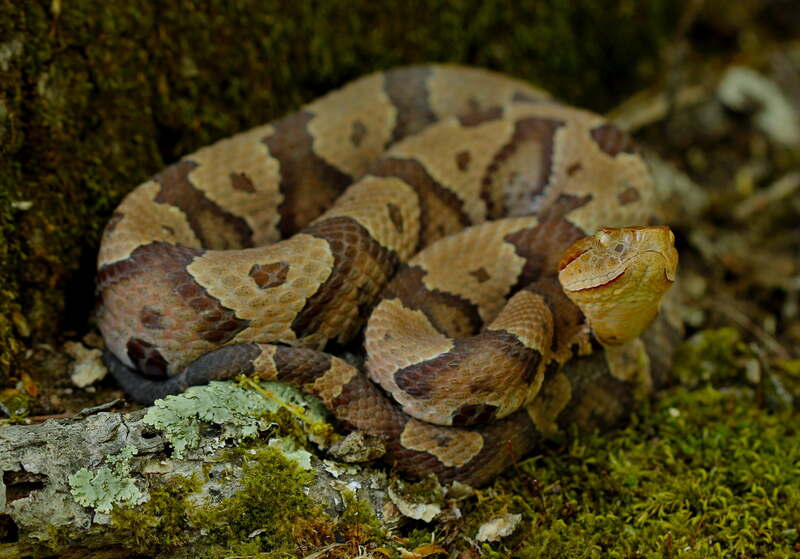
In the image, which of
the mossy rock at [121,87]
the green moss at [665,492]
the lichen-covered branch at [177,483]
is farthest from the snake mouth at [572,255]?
the mossy rock at [121,87]

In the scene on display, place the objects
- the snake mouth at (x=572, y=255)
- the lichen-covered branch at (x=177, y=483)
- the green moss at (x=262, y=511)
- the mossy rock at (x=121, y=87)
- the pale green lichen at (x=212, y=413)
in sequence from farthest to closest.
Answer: the mossy rock at (x=121, y=87)
the snake mouth at (x=572, y=255)
the pale green lichen at (x=212, y=413)
the green moss at (x=262, y=511)
the lichen-covered branch at (x=177, y=483)

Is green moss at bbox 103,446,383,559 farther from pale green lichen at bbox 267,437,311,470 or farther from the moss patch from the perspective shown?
the moss patch

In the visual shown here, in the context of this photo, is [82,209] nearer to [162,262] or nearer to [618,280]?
[162,262]

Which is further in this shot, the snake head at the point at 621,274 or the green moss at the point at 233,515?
the snake head at the point at 621,274

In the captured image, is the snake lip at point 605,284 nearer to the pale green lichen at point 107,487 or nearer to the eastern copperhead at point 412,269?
the eastern copperhead at point 412,269

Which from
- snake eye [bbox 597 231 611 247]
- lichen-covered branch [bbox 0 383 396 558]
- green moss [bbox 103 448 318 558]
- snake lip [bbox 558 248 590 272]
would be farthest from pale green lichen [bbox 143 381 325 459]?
snake eye [bbox 597 231 611 247]

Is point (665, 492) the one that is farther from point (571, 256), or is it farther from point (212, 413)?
point (212, 413)

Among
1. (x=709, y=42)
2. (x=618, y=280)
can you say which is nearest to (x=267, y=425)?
(x=618, y=280)
